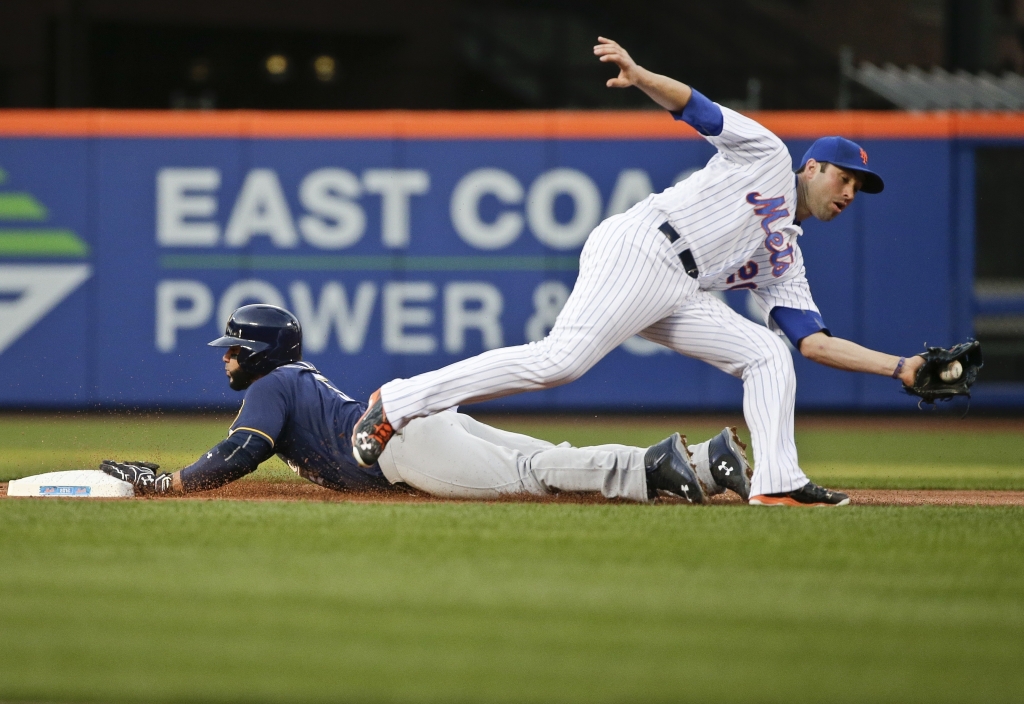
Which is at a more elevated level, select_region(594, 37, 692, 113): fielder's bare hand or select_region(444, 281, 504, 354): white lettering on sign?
select_region(594, 37, 692, 113): fielder's bare hand

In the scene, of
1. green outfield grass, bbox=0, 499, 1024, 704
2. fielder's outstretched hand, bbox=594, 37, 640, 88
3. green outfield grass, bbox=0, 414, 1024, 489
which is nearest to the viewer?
green outfield grass, bbox=0, 499, 1024, 704

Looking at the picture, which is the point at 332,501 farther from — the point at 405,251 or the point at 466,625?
the point at 405,251

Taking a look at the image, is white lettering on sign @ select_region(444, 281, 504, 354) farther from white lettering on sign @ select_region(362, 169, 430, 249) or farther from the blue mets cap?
the blue mets cap

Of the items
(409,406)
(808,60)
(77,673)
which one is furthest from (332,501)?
(808,60)

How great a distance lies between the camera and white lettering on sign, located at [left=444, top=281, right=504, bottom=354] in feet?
35.0

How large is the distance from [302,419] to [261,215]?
623cm

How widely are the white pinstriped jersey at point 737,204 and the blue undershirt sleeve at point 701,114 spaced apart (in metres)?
0.05

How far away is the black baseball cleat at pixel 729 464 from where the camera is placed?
4.73 m

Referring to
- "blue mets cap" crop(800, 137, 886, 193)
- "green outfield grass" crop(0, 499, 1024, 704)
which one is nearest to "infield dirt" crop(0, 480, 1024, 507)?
"green outfield grass" crop(0, 499, 1024, 704)

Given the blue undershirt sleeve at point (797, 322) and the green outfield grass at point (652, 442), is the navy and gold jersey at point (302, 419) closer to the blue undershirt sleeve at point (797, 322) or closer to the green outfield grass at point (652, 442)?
the green outfield grass at point (652, 442)

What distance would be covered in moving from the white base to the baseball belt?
7.01 feet

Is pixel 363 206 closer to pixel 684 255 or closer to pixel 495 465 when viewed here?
pixel 495 465

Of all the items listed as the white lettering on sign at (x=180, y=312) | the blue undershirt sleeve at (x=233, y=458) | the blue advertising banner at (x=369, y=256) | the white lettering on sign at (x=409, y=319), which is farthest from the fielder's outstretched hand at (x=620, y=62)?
the white lettering on sign at (x=180, y=312)

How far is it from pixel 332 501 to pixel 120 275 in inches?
251
